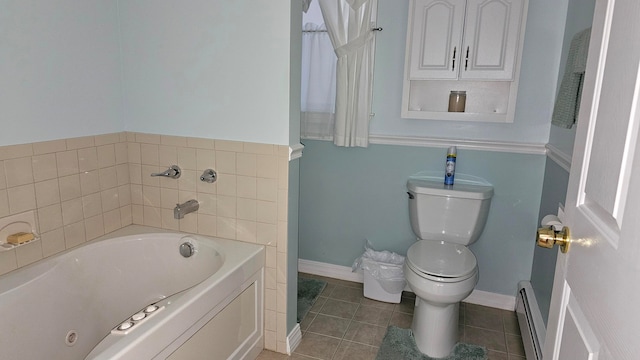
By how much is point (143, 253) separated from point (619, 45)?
6.96ft

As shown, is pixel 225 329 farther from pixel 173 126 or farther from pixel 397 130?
pixel 397 130

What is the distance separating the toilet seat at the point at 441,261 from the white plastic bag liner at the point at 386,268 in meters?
0.37

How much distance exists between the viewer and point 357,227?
293 cm

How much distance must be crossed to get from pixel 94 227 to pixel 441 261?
5.89 feet

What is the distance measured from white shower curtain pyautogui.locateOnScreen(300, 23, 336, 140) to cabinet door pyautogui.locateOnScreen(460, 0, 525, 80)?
84 cm

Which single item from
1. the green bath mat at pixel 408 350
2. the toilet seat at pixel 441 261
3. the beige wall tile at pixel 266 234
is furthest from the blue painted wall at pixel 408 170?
the beige wall tile at pixel 266 234

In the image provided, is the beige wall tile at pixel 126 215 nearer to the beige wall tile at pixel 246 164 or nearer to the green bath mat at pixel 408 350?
the beige wall tile at pixel 246 164

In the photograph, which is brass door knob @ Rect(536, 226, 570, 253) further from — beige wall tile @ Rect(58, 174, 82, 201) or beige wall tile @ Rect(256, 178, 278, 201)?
beige wall tile @ Rect(58, 174, 82, 201)

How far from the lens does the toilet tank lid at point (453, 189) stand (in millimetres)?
2393

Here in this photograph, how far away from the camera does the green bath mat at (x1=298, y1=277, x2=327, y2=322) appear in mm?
2601

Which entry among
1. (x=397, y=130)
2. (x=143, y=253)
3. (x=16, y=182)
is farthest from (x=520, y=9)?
(x=16, y=182)

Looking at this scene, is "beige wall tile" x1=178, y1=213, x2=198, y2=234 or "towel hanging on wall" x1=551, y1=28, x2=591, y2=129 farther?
"beige wall tile" x1=178, y1=213, x2=198, y2=234

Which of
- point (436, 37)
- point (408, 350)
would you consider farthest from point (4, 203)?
point (436, 37)

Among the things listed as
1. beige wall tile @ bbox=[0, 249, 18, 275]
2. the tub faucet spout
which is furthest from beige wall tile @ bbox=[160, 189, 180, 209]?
beige wall tile @ bbox=[0, 249, 18, 275]
